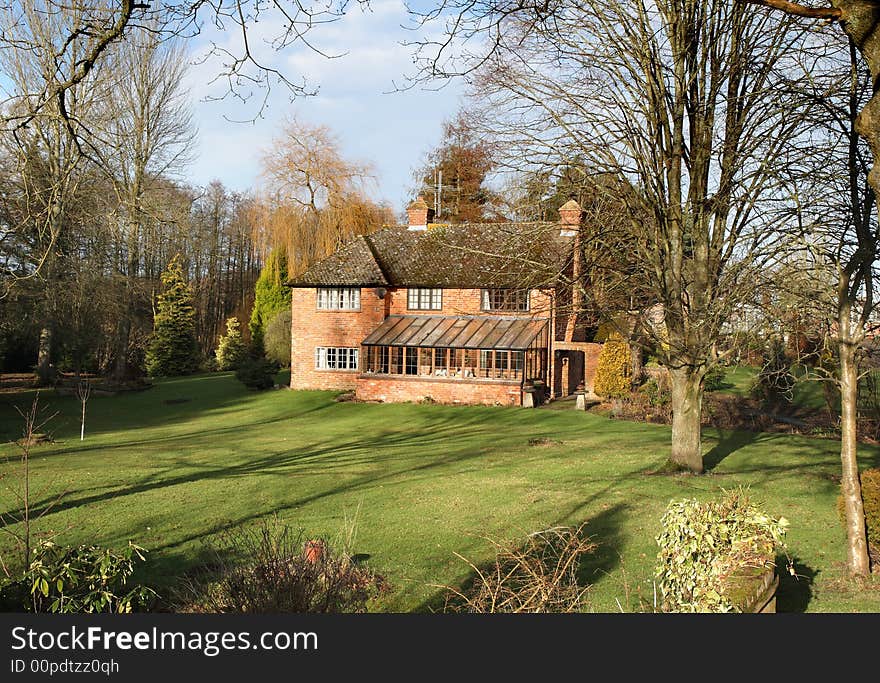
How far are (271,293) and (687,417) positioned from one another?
113ft

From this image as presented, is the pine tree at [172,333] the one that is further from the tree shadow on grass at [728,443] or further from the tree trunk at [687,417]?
the tree trunk at [687,417]

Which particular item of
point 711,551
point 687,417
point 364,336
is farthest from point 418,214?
point 711,551

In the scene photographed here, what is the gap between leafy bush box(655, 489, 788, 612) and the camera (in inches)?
242

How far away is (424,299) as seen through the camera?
30359mm

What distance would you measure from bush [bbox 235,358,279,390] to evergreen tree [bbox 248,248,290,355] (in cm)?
1064

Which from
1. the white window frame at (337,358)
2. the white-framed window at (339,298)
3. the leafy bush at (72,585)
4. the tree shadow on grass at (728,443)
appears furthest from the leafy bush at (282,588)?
the white window frame at (337,358)

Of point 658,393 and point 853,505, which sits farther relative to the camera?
point 658,393

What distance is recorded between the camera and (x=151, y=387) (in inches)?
1406

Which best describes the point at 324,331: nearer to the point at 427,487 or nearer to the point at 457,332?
the point at 457,332

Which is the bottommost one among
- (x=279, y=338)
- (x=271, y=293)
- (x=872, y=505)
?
(x=872, y=505)

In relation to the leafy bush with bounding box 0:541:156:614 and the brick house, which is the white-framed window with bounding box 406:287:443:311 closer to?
the brick house

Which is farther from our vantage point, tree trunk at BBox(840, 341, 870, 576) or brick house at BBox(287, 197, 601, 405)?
brick house at BBox(287, 197, 601, 405)

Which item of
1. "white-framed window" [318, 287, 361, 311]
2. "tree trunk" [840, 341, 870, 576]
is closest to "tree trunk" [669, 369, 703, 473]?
"tree trunk" [840, 341, 870, 576]

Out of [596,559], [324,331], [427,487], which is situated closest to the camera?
[596,559]
